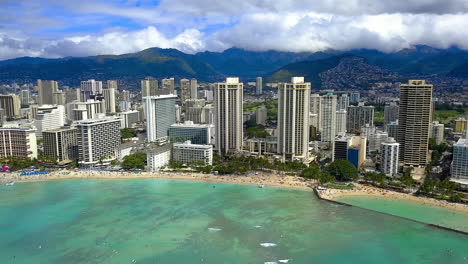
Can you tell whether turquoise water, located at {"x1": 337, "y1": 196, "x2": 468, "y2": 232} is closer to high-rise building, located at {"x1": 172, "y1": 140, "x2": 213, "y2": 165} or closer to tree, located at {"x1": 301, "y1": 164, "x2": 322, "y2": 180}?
tree, located at {"x1": 301, "y1": 164, "x2": 322, "y2": 180}

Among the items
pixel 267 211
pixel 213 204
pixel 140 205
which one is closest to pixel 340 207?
pixel 267 211

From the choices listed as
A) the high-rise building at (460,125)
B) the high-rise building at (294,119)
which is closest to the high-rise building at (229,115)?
the high-rise building at (294,119)

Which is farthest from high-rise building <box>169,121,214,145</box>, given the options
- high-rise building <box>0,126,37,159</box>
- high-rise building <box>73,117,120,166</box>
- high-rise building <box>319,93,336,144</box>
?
high-rise building <box>0,126,37,159</box>

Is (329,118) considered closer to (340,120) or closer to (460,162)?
(340,120)

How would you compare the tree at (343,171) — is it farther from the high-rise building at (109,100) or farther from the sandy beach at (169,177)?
the high-rise building at (109,100)

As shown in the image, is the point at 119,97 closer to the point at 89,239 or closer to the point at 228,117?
the point at 228,117
